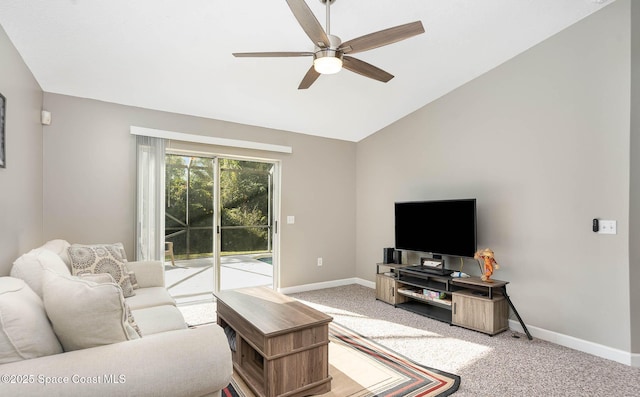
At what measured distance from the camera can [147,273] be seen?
3211mm

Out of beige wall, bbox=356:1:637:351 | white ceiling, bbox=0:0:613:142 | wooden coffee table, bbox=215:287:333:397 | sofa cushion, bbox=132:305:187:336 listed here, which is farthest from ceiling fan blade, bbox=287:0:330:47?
beige wall, bbox=356:1:637:351

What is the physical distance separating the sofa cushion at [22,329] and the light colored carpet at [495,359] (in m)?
2.32

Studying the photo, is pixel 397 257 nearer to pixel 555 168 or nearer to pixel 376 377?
pixel 555 168

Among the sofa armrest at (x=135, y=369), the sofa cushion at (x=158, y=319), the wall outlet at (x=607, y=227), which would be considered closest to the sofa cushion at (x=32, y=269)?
the sofa cushion at (x=158, y=319)

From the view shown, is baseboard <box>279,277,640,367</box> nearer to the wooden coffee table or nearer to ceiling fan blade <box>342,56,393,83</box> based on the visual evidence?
the wooden coffee table

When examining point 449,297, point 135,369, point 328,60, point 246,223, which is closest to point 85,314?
point 135,369

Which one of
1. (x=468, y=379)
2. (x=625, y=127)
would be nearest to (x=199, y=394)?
(x=468, y=379)

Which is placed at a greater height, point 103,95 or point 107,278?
point 103,95

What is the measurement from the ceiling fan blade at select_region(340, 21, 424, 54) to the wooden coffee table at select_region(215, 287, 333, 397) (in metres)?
1.78

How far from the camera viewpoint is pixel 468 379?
7.88ft

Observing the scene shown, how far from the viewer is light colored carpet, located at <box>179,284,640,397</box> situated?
7.54 feet

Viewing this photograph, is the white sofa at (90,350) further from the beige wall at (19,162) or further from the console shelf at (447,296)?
the console shelf at (447,296)

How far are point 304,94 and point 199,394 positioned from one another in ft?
10.7

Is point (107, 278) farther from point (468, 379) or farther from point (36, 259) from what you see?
point (468, 379)
